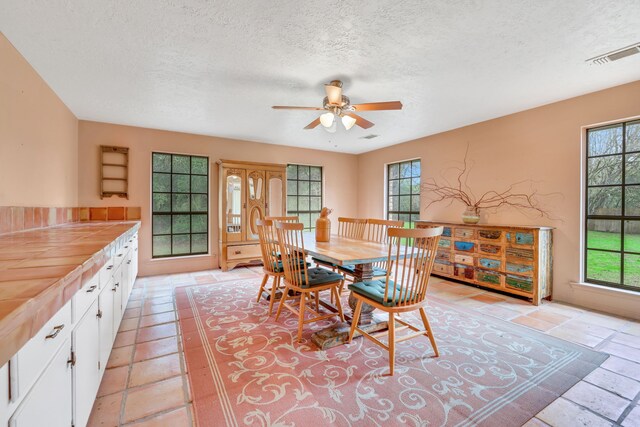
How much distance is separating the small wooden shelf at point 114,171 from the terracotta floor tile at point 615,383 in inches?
222

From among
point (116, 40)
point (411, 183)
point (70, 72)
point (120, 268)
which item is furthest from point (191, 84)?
point (411, 183)

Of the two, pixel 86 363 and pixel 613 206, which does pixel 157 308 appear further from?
pixel 613 206

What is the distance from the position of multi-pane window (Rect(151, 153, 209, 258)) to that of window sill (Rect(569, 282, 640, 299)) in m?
5.37

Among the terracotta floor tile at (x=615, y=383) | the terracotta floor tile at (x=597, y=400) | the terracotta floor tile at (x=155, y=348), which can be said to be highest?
the terracotta floor tile at (x=615, y=383)

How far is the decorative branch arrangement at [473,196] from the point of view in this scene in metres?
3.62

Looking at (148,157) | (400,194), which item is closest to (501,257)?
(400,194)

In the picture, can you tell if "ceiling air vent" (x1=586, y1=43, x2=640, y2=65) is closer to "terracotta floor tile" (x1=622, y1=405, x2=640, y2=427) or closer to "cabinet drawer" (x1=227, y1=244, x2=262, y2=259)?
"terracotta floor tile" (x1=622, y1=405, x2=640, y2=427)

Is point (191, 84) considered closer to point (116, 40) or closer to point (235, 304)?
point (116, 40)

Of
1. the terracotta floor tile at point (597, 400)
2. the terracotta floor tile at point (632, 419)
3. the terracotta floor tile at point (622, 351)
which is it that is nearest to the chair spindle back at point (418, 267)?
the terracotta floor tile at point (597, 400)

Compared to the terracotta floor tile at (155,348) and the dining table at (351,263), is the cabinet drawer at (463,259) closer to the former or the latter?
the dining table at (351,263)

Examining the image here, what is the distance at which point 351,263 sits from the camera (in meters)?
2.07

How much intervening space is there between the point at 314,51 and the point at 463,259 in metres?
3.41

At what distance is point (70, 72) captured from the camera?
262 cm

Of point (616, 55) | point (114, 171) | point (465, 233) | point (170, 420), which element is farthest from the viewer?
point (114, 171)
